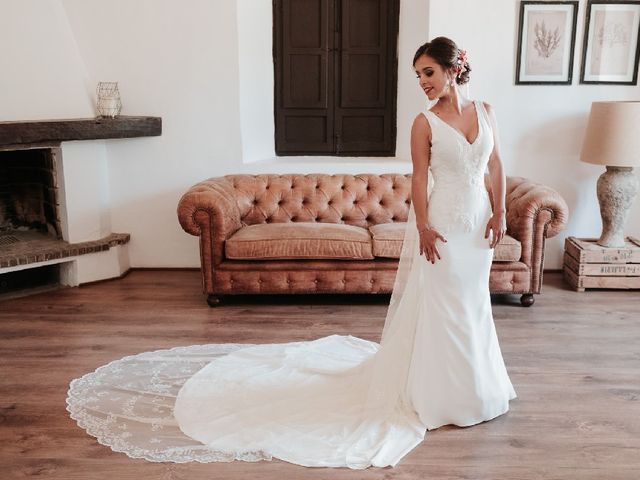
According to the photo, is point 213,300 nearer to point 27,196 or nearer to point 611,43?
point 27,196

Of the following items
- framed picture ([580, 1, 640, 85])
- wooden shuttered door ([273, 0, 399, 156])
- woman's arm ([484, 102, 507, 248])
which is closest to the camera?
woman's arm ([484, 102, 507, 248])

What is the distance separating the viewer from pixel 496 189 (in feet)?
9.88

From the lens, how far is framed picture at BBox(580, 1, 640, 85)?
5.16m

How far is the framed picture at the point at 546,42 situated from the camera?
5184 millimetres

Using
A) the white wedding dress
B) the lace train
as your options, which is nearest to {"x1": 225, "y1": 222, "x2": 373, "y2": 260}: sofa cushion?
the lace train

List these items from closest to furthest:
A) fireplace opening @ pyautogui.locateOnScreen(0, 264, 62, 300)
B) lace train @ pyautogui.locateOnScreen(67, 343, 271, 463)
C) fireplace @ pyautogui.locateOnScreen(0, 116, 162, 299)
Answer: lace train @ pyautogui.locateOnScreen(67, 343, 271, 463) < fireplace @ pyautogui.locateOnScreen(0, 116, 162, 299) < fireplace opening @ pyautogui.locateOnScreen(0, 264, 62, 300)

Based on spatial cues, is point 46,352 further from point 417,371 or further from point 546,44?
point 546,44

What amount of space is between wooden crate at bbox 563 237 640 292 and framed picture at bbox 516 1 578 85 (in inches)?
56.6

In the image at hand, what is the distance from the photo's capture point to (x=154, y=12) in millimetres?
5254

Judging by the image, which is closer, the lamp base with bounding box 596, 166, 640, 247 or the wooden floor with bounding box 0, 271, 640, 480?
the wooden floor with bounding box 0, 271, 640, 480

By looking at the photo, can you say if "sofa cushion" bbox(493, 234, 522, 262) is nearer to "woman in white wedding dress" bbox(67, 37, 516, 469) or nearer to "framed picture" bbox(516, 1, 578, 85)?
"woman in white wedding dress" bbox(67, 37, 516, 469)

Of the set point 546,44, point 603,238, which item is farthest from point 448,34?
point 603,238

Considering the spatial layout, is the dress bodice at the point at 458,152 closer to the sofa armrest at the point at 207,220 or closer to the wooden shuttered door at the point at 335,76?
the sofa armrest at the point at 207,220

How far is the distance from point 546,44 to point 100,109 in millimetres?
3653
